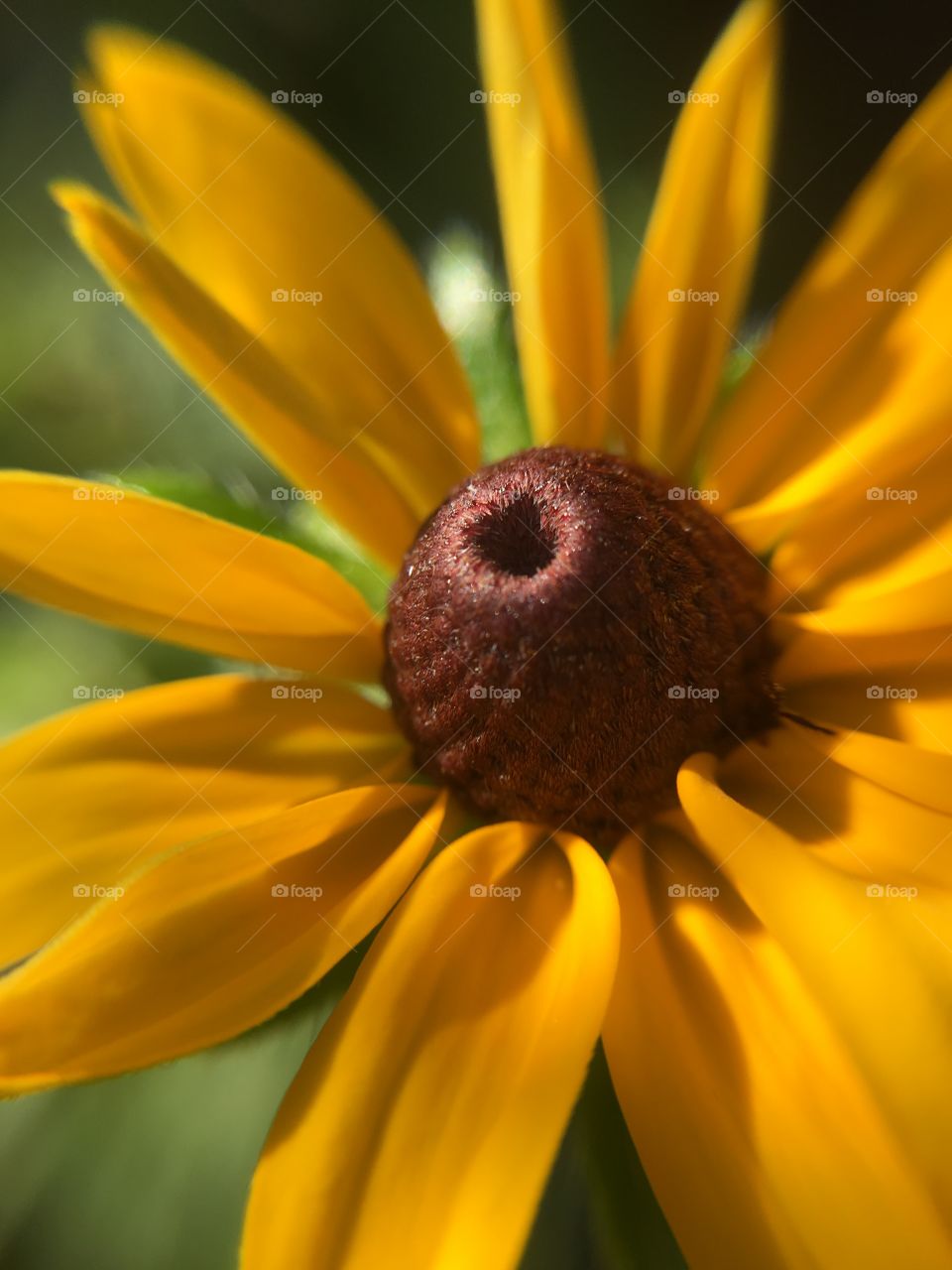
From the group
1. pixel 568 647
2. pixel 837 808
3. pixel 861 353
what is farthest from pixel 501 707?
pixel 861 353

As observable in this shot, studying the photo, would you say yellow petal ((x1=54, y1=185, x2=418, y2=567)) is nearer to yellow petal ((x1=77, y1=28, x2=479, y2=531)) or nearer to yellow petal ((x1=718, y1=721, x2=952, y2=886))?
yellow petal ((x1=77, y1=28, x2=479, y2=531))

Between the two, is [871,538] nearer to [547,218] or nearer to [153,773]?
[547,218]

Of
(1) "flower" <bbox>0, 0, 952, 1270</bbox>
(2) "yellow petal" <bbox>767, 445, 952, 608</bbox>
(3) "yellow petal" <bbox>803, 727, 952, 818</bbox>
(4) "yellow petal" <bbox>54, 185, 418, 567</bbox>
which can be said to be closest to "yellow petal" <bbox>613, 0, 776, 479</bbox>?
(1) "flower" <bbox>0, 0, 952, 1270</bbox>

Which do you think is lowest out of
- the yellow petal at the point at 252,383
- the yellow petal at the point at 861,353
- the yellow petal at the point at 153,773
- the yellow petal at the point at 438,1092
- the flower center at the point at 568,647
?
the yellow petal at the point at 438,1092

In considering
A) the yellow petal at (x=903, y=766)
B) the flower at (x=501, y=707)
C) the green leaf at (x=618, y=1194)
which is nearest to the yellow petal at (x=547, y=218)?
the flower at (x=501, y=707)

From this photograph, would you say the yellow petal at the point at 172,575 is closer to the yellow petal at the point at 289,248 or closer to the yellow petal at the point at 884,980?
the yellow petal at the point at 289,248
